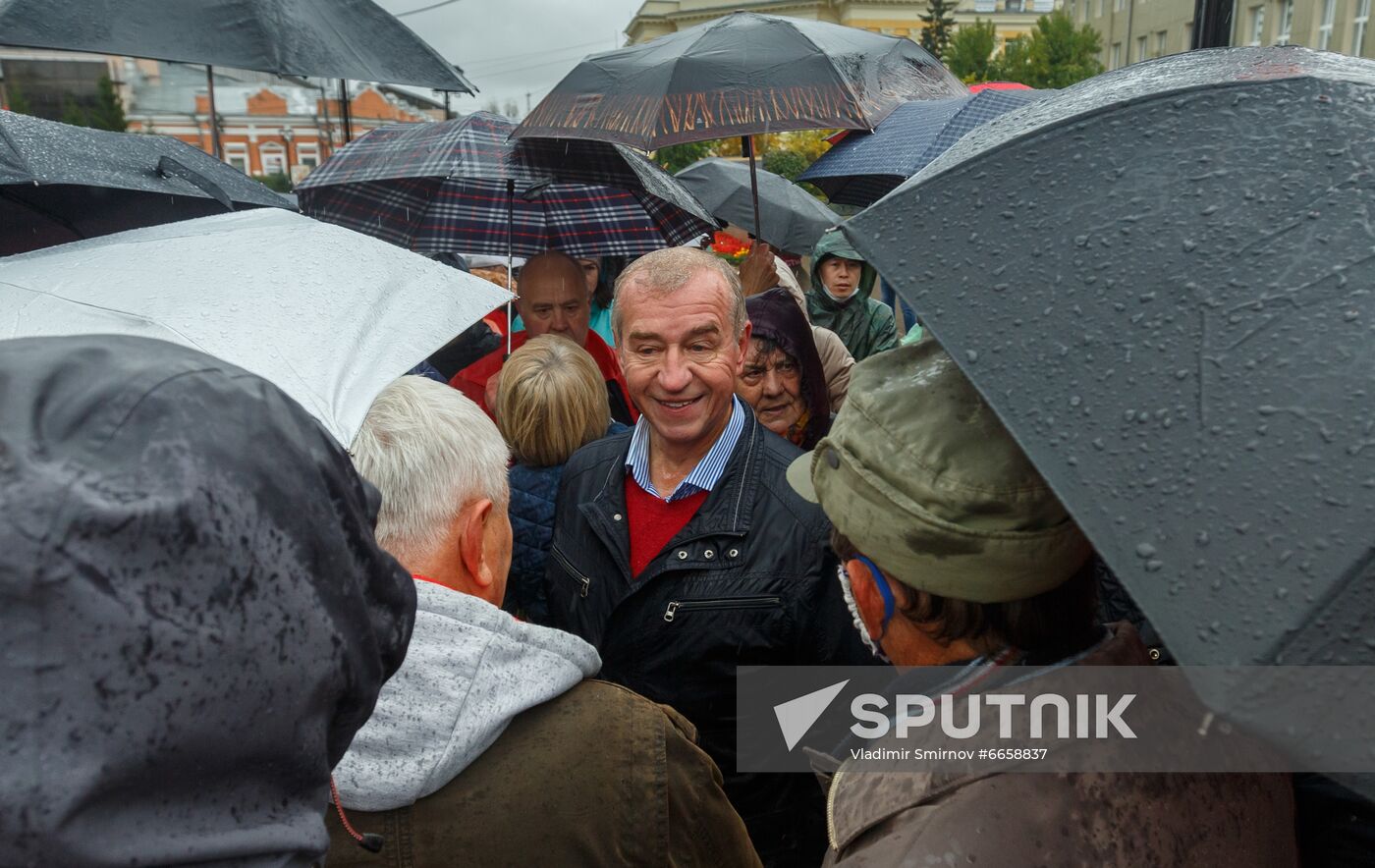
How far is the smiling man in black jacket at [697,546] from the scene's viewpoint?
238 cm

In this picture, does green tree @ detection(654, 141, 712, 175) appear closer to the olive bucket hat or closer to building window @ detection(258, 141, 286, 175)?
the olive bucket hat

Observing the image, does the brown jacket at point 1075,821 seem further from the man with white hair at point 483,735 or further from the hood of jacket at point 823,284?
the hood of jacket at point 823,284

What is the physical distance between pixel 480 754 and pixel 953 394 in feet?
2.91

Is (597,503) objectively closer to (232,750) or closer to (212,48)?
(232,750)

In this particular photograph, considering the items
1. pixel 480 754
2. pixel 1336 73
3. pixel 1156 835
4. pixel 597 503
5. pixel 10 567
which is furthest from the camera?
pixel 597 503

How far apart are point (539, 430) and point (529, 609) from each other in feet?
1.63

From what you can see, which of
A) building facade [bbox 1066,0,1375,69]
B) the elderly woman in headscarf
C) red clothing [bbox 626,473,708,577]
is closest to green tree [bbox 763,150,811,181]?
building facade [bbox 1066,0,1375,69]

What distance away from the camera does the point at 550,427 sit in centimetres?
293

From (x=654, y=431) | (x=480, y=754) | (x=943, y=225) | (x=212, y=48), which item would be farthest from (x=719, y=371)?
(x=212, y=48)

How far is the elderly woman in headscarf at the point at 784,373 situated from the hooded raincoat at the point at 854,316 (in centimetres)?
276

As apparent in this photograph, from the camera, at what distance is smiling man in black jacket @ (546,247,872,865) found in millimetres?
2381

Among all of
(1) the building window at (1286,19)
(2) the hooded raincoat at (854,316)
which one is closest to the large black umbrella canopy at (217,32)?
(2) the hooded raincoat at (854,316)

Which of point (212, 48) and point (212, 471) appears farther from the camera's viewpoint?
point (212, 48)

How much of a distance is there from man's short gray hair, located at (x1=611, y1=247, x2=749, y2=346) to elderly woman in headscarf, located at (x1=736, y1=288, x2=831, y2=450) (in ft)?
2.26
